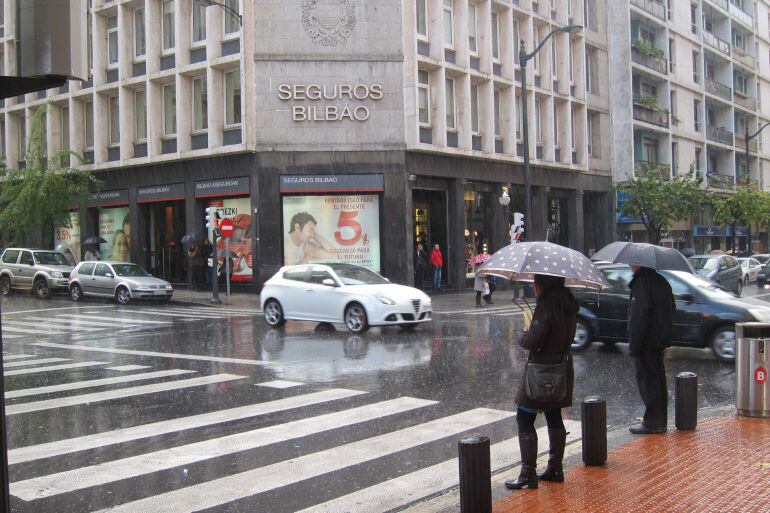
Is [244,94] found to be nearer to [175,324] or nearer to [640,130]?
[175,324]

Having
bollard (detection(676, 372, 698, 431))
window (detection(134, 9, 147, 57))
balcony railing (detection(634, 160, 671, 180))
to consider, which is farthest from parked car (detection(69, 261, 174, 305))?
balcony railing (detection(634, 160, 671, 180))

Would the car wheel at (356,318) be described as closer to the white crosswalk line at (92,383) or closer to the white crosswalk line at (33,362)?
the white crosswalk line at (92,383)

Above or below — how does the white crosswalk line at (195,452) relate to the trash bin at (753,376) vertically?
below

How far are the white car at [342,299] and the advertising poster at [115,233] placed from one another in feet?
59.3

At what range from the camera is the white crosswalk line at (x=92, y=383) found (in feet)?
34.7

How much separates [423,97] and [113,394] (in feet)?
73.5

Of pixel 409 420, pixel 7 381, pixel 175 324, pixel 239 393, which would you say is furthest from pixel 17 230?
pixel 409 420

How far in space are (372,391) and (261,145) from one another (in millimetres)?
19904

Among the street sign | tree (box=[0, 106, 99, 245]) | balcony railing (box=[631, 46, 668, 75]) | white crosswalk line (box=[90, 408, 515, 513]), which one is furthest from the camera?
balcony railing (box=[631, 46, 668, 75])

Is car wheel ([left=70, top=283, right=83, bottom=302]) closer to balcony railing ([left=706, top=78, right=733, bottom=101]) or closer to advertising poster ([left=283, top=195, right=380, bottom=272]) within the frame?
advertising poster ([left=283, top=195, right=380, bottom=272])

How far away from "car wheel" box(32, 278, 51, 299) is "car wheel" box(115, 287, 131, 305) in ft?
12.6

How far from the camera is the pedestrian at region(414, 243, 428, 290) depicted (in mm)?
30750

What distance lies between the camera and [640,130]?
4525 cm

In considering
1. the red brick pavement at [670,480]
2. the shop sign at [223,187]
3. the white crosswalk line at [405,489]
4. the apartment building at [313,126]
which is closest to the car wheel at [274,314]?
the apartment building at [313,126]
